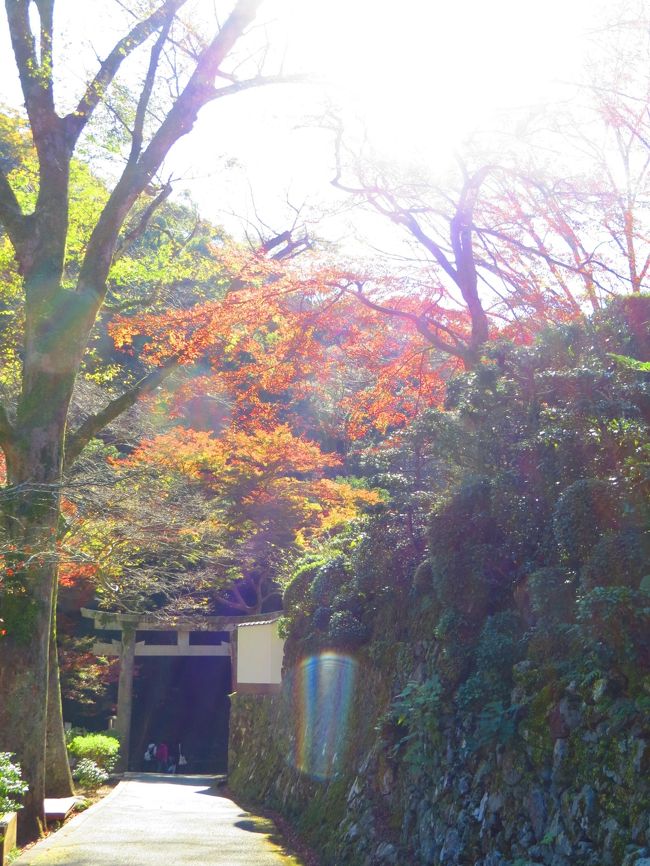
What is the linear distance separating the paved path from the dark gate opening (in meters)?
14.8

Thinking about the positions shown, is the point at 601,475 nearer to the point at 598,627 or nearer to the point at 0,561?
the point at 598,627

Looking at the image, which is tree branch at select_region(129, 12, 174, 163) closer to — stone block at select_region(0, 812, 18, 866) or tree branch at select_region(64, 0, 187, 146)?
tree branch at select_region(64, 0, 187, 146)

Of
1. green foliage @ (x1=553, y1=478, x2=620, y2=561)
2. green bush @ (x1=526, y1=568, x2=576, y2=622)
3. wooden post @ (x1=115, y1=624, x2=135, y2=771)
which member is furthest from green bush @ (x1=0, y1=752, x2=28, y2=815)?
wooden post @ (x1=115, y1=624, x2=135, y2=771)

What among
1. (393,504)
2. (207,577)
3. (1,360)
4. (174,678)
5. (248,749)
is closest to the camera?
(393,504)

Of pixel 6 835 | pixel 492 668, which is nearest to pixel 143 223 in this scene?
pixel 6 835

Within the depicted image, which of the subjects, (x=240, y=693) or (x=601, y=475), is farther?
(x=240, y=693)

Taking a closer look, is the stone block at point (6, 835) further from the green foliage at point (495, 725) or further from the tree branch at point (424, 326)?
the tree branch at point (424, 326)

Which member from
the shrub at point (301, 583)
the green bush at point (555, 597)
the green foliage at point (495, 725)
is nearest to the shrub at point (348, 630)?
the shrub at point (301, 583)

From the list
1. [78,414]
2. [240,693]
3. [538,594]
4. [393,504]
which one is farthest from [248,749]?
[538,594]

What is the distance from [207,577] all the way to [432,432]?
13.3 metres

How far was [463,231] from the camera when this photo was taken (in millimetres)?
10758

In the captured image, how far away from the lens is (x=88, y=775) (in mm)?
16078

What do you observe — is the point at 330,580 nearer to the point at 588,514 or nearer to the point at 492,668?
the point at 492,668

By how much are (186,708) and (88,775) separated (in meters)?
14.7
